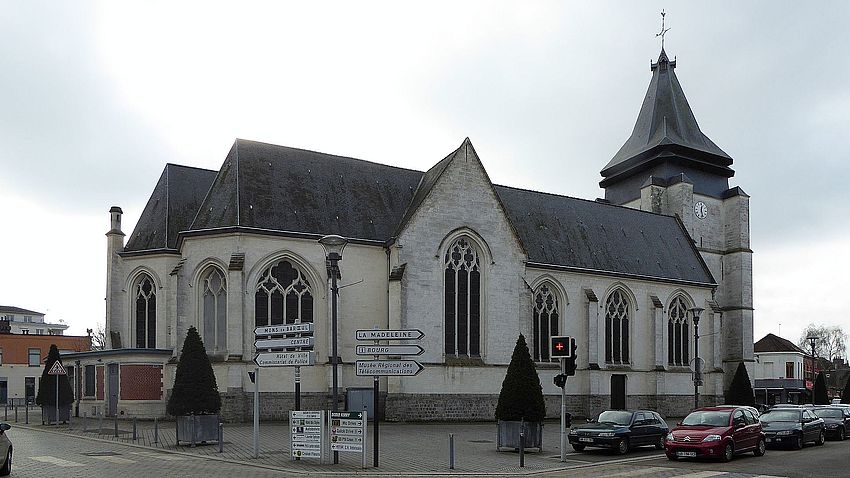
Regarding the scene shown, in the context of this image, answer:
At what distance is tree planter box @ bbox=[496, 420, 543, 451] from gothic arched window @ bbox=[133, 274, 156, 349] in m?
20.4

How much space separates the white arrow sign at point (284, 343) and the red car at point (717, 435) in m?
10.8

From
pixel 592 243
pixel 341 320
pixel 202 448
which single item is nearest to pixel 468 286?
pixel 341 320

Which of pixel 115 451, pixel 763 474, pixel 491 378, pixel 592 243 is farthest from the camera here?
pixel 592 243

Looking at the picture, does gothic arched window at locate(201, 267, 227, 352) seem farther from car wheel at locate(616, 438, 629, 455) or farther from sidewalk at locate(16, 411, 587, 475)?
car wheel at locate(616, 438, 629, 455)

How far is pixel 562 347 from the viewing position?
2291cm

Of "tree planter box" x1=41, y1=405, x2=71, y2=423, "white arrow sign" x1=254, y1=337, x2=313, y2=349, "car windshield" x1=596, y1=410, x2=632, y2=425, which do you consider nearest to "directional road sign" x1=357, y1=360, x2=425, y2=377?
"white arrow sign" x1=254, y1=337, x2=313, y2=349

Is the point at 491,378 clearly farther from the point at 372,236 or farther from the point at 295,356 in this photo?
the point at 295,356

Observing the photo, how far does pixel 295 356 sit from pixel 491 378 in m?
20.3

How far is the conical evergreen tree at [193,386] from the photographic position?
23.8 metres

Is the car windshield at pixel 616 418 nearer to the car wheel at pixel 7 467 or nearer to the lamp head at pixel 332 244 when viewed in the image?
the lamp head at pixel 332 244

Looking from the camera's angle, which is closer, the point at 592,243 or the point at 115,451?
the point at 115,451

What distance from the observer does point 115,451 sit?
2275 cm

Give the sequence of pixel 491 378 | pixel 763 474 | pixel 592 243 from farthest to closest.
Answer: pixel 592 243 < pixel 491 378 < pixel 763 474

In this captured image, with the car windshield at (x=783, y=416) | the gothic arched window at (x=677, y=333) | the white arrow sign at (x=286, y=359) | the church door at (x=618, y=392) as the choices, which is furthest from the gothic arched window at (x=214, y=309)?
the gothic arched window at (x=677, y=333)
